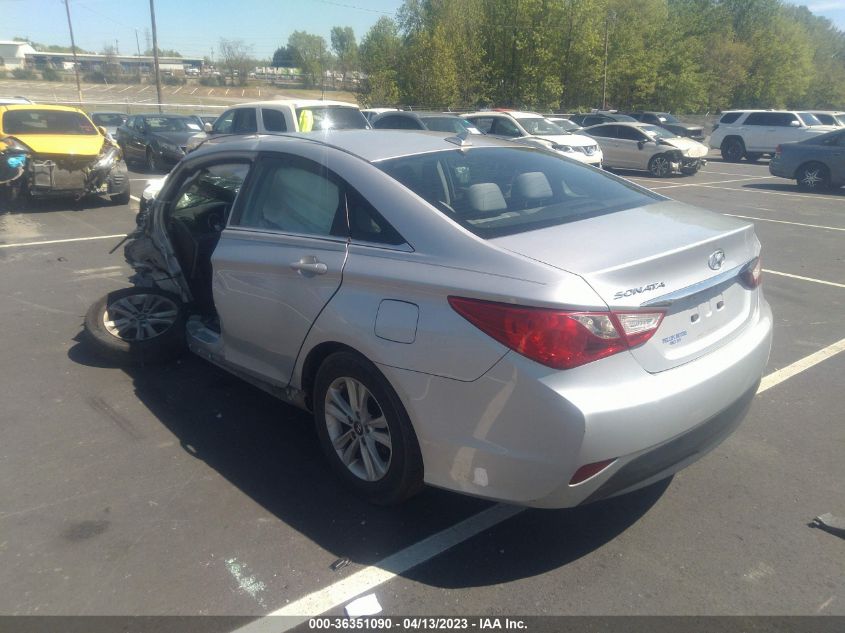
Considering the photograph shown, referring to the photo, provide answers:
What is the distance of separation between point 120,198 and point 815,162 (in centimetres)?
1572

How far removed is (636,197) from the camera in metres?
3.81

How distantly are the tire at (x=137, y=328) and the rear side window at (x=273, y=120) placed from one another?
885cm

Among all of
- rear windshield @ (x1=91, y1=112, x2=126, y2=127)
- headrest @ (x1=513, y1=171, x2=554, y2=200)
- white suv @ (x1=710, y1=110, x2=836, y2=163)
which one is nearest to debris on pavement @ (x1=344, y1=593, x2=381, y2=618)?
headrest @ (x1=513, y1=171, x2=554, y2=200)

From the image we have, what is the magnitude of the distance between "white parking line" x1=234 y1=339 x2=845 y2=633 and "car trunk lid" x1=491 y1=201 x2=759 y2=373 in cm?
115

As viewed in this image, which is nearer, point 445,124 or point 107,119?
point 445,124

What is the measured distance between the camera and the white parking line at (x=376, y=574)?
266 cm

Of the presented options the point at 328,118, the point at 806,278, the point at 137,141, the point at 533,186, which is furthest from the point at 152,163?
the point at 533,186

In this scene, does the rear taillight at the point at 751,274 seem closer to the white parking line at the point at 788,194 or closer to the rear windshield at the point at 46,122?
the rear windshield at the point at 46,122

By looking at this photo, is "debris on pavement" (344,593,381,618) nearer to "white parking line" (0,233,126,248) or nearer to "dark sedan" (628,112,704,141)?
"white parking line" (0,233,126,248)

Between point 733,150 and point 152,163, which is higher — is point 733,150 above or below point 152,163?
above

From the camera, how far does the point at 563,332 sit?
2.55 metres

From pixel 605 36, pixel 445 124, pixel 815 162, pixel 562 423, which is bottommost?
pixel 815 162

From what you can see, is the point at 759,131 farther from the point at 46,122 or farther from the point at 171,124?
the point at 46,122

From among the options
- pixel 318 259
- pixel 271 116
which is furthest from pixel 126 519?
pixel 271 116
